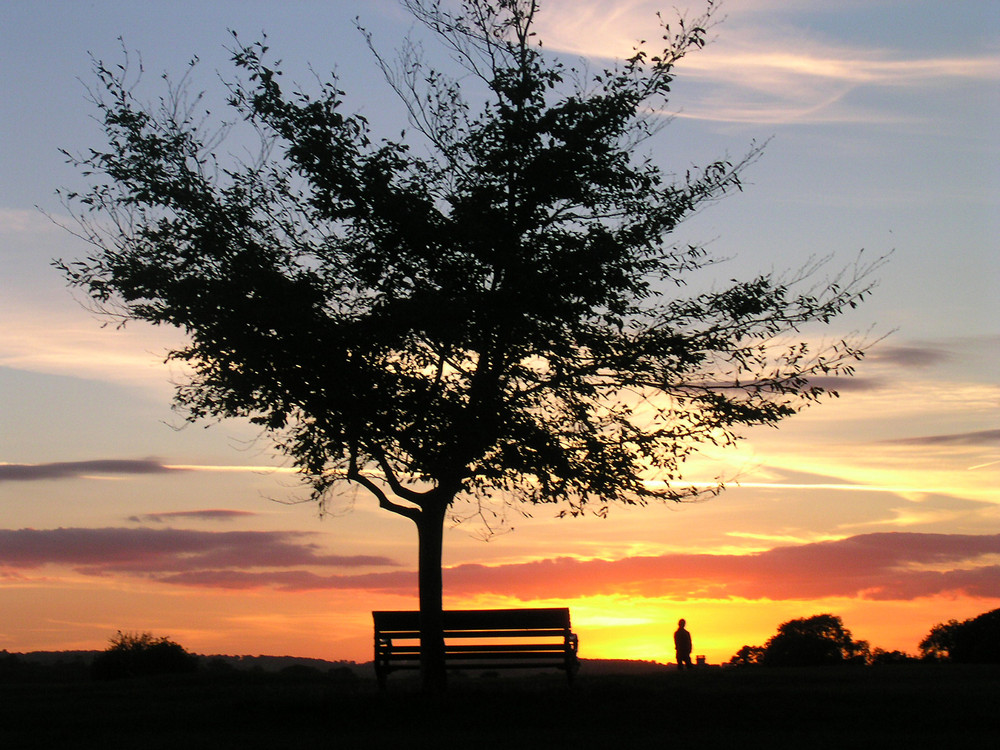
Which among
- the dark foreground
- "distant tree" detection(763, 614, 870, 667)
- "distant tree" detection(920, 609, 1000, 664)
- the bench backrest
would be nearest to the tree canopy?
"distant tree" detection(763, 614, 870, 667)

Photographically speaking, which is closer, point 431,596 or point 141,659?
point 431,596

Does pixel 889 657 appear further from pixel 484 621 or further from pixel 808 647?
pixel 484 621

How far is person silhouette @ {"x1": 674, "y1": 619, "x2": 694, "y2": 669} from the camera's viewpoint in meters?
25.2

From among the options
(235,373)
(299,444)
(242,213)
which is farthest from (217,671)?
(242,213)

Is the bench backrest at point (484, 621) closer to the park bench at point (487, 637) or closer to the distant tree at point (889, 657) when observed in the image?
the park bench at point (487, 637)

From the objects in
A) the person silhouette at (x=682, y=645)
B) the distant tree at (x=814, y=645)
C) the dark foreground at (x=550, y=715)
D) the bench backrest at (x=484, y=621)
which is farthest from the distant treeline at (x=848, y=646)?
the bench backrest at (x=484, y=621)

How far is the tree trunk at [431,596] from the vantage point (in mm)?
17984

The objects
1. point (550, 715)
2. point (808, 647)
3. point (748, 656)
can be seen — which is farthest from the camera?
point (748, 656)

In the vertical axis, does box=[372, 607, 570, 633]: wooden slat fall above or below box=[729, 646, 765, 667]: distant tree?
above

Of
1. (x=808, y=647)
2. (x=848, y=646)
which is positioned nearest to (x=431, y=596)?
(x=808, y=647)

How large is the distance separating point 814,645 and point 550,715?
1705cm

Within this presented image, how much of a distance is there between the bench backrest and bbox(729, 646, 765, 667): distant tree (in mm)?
14524

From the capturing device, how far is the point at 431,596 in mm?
18328

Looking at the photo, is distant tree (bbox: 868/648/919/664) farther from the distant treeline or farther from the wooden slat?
the wooden slat
